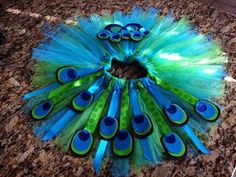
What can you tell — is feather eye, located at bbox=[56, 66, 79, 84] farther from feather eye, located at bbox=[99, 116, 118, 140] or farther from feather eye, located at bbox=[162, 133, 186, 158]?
feather eye, located at bbox=[162, 133, 186, 158]

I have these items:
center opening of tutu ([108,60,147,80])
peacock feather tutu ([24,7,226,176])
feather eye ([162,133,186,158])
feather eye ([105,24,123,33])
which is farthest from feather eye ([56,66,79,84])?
feather eye ([162,133,186,158])

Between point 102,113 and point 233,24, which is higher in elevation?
point 233,24

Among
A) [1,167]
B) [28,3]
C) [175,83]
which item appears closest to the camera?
[1,167]

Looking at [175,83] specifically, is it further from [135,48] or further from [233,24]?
[233,24]

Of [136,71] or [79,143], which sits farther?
[136,71]

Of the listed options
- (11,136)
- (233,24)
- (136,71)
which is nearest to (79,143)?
(11,136)

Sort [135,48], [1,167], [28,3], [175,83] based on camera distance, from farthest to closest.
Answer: [28,3], [135,48], [175,83], [1,167]

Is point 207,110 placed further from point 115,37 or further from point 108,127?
point 115,37
